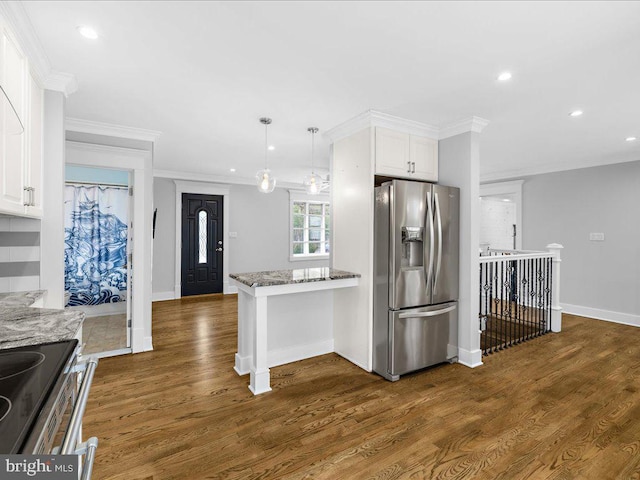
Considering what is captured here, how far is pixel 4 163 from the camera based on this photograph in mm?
1612

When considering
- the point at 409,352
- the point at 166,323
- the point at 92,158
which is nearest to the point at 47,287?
the point at 92,158

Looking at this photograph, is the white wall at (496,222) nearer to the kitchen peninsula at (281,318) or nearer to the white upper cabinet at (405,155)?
the white upper cabinet at (405,155)

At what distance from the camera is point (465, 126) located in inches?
123

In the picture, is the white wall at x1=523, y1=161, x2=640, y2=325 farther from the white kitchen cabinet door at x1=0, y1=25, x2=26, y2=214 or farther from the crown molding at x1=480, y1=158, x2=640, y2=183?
the white kitchen cabinet door at x1=0, y1=25, x2=26, y2=214

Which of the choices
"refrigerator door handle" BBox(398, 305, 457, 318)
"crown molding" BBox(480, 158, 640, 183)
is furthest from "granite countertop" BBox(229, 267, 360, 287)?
"crown molding" BBox(480, 158, 640, 183)

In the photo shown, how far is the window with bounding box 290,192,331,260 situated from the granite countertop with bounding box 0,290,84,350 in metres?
5.76

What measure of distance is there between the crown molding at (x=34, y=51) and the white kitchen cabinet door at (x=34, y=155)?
0.28 feet

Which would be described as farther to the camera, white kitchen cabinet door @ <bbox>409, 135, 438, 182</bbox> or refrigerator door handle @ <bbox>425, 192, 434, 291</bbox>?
white kitchen cabinet door @ <bbox>409, 135, 438, 182</bbox>

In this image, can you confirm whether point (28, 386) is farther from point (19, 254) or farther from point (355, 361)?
point (355, 361)

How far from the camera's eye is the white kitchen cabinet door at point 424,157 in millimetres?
3248

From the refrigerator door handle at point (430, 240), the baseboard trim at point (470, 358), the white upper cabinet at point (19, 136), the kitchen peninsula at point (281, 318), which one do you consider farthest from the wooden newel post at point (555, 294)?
the white upper cabinet at point (19, 136)

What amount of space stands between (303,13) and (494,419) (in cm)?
280

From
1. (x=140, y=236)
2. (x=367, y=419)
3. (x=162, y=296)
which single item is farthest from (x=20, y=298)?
(x=162, y=296)

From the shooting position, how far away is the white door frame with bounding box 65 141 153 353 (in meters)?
3.40
